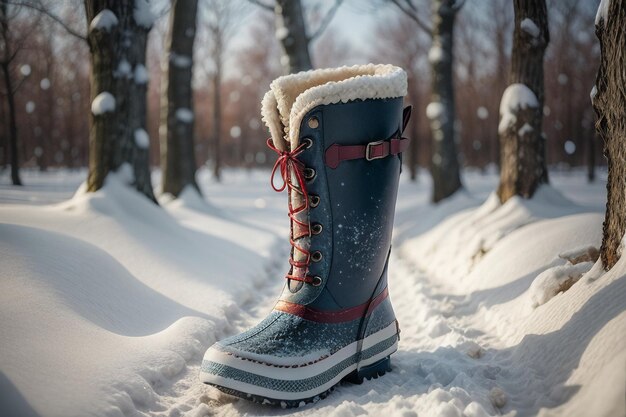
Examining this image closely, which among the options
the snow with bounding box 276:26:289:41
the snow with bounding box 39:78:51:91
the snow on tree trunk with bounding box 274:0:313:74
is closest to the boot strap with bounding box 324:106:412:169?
the snow on tree trunk with bounding box 274:0:313:74

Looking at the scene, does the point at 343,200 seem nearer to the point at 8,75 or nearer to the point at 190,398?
the point at 190,398

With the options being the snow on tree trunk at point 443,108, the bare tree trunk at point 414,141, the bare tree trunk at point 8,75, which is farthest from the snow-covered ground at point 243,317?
the bare tree trunk at point 414,141

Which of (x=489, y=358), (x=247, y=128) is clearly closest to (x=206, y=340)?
(x=489, y=358)

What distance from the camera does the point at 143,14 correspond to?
4.41m

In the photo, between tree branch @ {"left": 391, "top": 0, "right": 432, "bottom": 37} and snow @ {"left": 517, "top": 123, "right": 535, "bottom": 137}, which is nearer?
snow @ {"left": 517, "top": 123, "right": 535, "bottom": 137}

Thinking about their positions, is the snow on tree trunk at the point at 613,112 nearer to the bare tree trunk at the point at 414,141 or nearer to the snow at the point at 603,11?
the snow at the point at 603,11

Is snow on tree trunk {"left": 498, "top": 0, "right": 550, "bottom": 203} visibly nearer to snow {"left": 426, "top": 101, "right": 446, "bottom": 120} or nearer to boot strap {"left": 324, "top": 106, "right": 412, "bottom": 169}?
boot strap {"left": 324, "top": 106, "right": 412, "bottom": 169}

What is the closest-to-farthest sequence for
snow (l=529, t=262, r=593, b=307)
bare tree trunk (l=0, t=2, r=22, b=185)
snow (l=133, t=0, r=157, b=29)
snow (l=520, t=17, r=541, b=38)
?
snow (l=529, t=262, r=593, b=307) → snow (l=520, t=17, r=541, b=38) → snow (l=133, t=0, r=157, b=29) → bare tree trunk (l=0, t=2, r=22, b=185)

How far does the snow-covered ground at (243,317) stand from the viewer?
1.50 meters

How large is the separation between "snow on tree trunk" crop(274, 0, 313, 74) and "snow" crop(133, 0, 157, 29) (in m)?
2.39

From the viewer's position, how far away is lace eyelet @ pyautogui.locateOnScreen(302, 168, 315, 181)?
1779mm

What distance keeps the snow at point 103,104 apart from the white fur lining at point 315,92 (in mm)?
2860

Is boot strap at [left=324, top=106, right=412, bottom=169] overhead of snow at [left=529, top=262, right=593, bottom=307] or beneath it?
overhead

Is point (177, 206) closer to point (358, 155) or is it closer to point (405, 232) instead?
point (405, 232)
